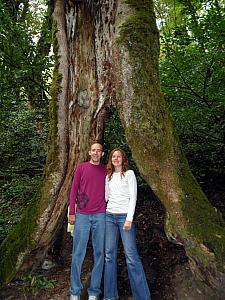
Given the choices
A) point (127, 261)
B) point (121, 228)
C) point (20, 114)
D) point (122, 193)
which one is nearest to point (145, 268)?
point (127, 261)

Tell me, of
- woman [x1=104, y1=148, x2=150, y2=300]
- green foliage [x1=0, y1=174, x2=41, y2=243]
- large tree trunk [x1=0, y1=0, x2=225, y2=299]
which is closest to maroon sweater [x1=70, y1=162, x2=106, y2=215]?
woman [x1=104, y1=148, x2=150, y2=300]

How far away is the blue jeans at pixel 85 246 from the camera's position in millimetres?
4004

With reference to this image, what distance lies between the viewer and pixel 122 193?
159 inches

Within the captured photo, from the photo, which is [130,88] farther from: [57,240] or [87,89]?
[57,240]

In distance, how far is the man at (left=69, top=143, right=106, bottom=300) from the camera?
4008mm

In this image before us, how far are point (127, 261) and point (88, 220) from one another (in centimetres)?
71

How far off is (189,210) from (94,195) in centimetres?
122

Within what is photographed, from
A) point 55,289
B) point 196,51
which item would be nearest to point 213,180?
point 196,51

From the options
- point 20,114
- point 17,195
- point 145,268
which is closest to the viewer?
point 145,268

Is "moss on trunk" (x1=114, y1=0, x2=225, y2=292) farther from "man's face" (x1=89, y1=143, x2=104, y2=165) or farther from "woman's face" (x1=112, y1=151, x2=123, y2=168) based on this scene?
Result: "man's face" (x1=89, y1=143, x2=104, y2=165)

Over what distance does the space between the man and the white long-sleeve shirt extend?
13cm

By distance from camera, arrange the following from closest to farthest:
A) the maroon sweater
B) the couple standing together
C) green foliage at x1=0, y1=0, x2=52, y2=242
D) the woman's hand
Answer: the woman's hand, the couple standing together, the maroon sweater, green foliage at x1=0, y1=0, x2=52, y2=242

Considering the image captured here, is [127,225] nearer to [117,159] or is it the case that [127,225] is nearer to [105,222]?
[105,222]

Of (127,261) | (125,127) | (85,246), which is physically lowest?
(127,261)
